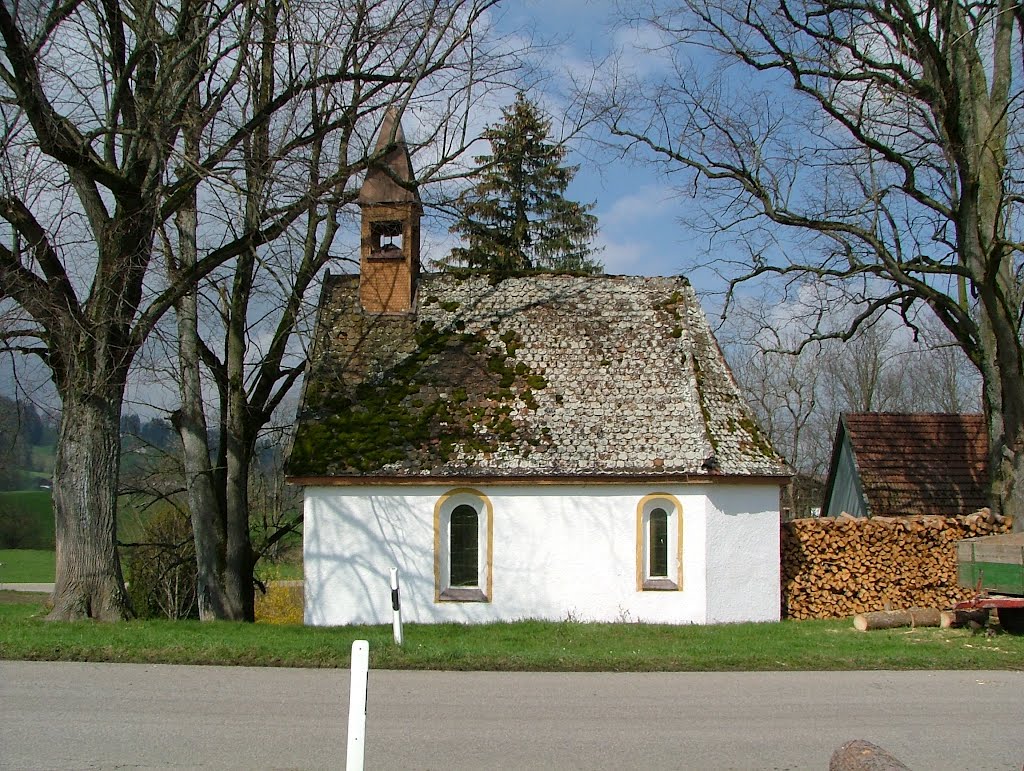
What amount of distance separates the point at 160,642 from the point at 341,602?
607 cm

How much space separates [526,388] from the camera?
19.4m

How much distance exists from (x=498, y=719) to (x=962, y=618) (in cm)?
1003

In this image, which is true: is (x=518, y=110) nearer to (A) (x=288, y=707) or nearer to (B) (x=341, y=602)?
(B) (x=341, y=602)

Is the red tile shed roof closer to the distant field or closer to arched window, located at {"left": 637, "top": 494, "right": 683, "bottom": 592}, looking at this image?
arched window, located at {"left": 637, "top": 494, "right": 683, "bottom": 592}

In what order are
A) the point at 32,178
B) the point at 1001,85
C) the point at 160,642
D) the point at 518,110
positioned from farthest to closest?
the point at 518,110 → the point at 1001,85 → the point at 32,178 → the point at 160,642

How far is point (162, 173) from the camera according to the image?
14.9m

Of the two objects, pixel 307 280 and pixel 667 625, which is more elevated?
pixel 307 280

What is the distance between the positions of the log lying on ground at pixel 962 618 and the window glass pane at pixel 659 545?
183 inches

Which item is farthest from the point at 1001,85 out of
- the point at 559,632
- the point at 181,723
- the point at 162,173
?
the point at 181,723

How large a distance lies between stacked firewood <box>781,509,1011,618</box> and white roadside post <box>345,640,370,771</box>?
14.5 metres

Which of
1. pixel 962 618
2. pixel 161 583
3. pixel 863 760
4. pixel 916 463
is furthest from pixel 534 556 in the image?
pixel 916 463

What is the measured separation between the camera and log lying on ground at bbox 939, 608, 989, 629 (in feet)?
49.1

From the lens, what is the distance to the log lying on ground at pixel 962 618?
49.1 ft

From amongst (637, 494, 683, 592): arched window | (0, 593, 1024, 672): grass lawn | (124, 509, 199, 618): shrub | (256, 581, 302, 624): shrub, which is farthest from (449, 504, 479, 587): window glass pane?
(256, 581, 302, 624): shrub
